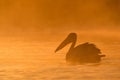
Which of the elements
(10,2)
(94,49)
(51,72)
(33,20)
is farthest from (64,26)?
(51,72)

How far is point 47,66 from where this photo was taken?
14.5 metres

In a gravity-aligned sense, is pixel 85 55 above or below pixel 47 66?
above

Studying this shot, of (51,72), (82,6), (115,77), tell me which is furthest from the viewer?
(82,6)

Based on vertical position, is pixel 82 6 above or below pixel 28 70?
above

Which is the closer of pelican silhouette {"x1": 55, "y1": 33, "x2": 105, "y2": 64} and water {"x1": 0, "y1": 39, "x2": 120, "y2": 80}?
water {"x1": 0, "y1": 39, "x2": 120, "y2": 80}

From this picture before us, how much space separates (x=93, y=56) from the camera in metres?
15.4

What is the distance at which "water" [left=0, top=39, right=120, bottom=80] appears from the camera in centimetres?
→ 1295

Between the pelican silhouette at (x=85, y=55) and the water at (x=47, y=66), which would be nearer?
the water at (x=47, y=66)

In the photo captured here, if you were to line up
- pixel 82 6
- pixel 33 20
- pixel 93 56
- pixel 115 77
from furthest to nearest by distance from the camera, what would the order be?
pixel 82 6 < pixel 33 20 < pixel 93 56 < pixel 115 77

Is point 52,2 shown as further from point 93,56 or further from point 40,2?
point 93,56

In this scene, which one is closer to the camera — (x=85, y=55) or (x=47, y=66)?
(x=47, y=66)

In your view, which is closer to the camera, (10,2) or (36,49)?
(36,49)

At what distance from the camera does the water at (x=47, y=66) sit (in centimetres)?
1295

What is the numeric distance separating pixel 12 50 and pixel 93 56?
3.27 meters
